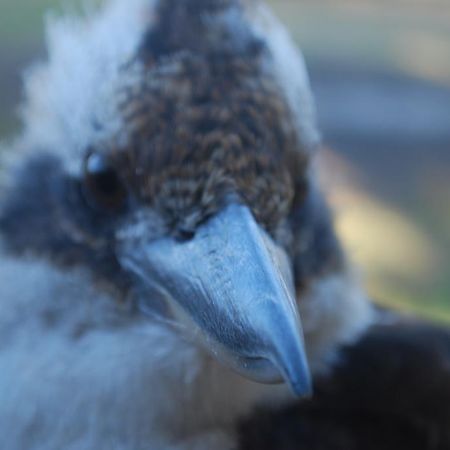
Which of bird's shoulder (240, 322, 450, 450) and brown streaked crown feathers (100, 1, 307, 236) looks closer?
brown streaked crown feathers (100, 1, 307, 236)

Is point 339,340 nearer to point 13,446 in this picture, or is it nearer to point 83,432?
point 83,432

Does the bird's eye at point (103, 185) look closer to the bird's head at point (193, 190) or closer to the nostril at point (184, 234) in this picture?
the bird's head at point (193, 190)

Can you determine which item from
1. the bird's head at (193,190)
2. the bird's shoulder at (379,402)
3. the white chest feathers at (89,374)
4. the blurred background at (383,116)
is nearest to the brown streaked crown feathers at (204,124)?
the bird's head at (193,190)

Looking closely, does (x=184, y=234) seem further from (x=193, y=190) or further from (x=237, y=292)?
(x=237, y=292)

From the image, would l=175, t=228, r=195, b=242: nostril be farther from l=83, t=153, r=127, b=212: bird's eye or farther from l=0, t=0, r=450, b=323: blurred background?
l=0, t=0, r=450, b=323: blurred background

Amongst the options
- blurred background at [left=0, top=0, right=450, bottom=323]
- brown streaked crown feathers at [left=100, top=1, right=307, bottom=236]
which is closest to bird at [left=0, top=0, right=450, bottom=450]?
brown streaked crown feathers at [left=100, top=1, right=307, bottom=236]

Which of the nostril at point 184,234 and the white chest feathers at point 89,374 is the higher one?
the nostril at point 184,234

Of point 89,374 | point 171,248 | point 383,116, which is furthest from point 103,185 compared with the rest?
point 383,116

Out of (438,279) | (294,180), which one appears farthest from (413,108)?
(294,180)
